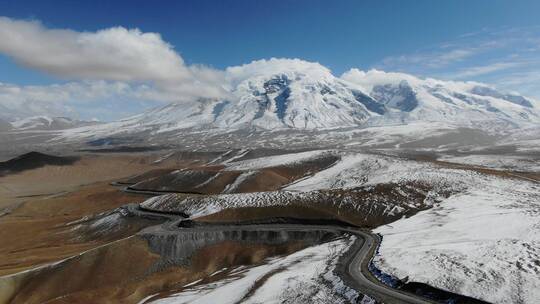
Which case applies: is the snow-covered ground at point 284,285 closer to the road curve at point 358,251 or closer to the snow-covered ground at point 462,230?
the road curve at point 358,251

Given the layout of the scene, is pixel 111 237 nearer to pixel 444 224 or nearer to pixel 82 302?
pixel 82 302

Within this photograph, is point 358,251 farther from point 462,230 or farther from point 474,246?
point 462,230

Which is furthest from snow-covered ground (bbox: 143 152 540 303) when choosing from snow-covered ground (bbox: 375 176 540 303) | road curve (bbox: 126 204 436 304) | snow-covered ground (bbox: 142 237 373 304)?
snow-covered ground (bbox: 142 237 373 304)

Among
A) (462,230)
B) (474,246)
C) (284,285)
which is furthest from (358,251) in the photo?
(462,230)

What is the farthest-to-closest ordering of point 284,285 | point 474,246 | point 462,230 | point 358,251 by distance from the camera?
point 462,230
point 358,251
point 474,246
point 284,285

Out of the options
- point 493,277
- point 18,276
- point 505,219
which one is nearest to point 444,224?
point 505,219

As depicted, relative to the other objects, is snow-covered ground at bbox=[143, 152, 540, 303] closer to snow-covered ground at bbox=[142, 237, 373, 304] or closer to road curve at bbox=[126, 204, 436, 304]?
road curve at bbox=[126, 204, 436, 304]
